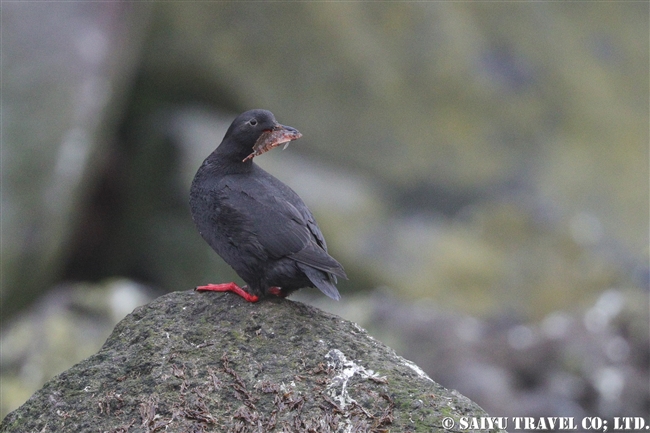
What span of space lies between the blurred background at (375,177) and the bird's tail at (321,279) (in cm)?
389

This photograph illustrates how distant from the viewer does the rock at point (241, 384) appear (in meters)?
3.84

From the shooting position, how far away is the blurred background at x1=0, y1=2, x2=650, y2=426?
8656 millimetres

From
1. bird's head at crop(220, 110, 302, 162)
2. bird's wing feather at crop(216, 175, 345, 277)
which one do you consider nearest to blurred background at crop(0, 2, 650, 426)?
bird's wing feather at crop(216, 175, 345, 277)

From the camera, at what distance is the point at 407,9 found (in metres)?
11.6

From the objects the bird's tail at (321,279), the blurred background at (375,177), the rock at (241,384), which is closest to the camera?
the rock at (241,384)

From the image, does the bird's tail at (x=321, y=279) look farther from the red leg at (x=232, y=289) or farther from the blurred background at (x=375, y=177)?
the blurred background at (x=375, y=177)

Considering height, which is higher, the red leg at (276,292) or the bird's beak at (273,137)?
the bird's beak at (273,137)

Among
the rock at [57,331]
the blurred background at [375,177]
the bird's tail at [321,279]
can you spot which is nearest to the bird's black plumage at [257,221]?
the bird's tail at [321,279]

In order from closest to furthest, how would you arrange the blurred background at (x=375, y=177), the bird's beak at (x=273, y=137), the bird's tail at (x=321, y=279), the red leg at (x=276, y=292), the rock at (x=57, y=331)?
1. the bird's tail at (x=321, y=279)
2. the red leg at (x=276, y=292)
3. the bird's beak at (x=273, y=137)
4. the rock at (x=57, y=331)
5. the blurred background at (x=375, y=177)

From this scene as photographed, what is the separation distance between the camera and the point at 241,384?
158 inches

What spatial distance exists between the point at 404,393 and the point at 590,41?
10781 mm

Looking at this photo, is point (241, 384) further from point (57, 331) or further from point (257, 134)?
point (57, 331)

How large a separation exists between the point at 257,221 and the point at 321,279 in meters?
0.54

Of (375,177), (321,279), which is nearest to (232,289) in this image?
(321,279)
